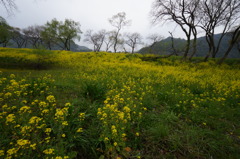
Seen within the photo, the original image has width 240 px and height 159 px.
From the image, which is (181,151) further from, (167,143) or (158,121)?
(158,121)

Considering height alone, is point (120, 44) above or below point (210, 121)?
above

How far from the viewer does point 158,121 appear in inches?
111

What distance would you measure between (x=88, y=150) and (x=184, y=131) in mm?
2298

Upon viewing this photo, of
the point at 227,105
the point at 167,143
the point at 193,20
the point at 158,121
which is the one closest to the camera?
the point at 167,143

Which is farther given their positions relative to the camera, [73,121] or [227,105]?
[227,105]

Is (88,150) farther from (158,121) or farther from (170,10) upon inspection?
(170,10)

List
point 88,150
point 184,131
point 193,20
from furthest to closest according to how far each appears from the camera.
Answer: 1. point 193,20
2. point 184,131
3. point 88,150

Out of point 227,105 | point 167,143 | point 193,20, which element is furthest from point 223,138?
point 193,20

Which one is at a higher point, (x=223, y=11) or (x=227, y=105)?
(x=223, y=11)

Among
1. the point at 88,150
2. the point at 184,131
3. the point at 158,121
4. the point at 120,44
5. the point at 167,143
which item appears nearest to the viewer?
the point at 88,150

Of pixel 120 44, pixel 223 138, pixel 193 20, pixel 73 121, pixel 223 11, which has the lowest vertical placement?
pixel 223 138

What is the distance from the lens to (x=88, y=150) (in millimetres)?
1930

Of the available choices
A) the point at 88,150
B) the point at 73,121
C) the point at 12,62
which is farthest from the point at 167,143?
the point at 12,62

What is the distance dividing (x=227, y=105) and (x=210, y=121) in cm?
168
